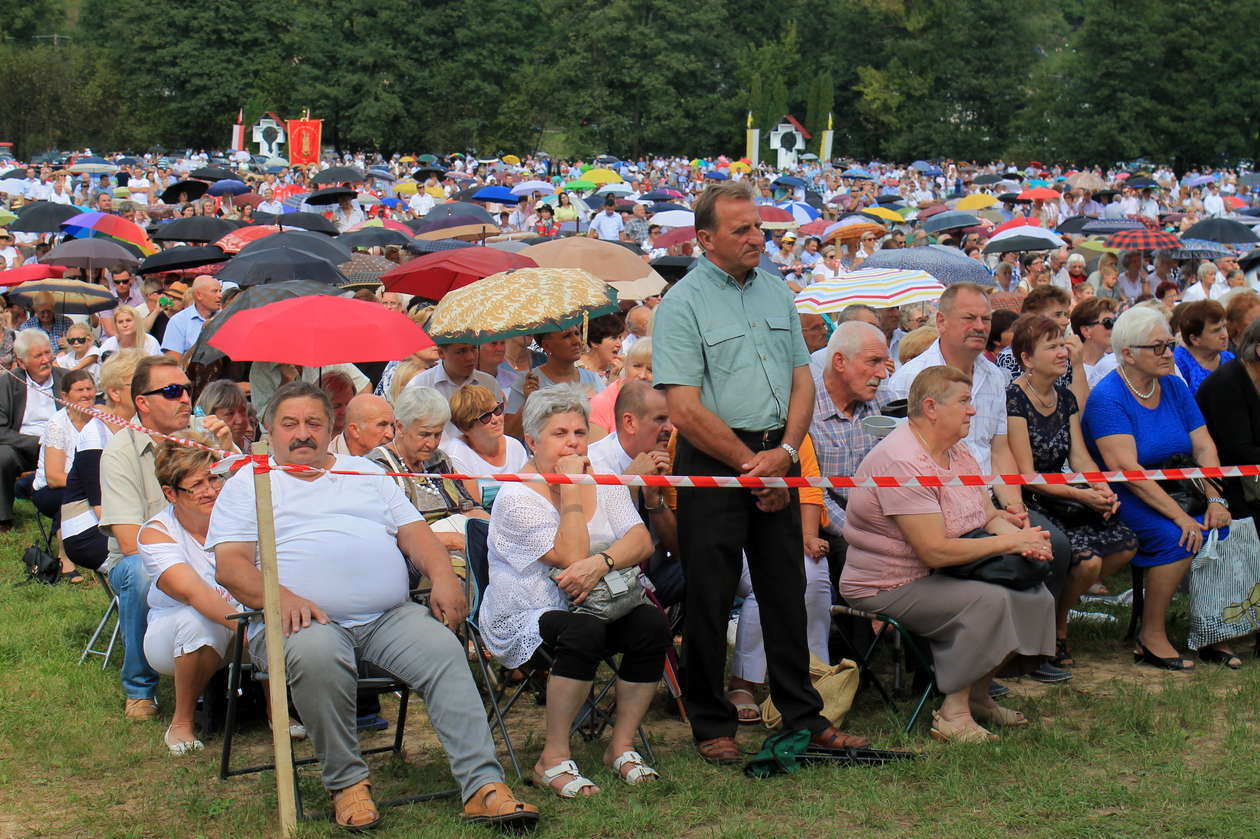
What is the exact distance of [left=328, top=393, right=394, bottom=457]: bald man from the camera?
570 centimetres

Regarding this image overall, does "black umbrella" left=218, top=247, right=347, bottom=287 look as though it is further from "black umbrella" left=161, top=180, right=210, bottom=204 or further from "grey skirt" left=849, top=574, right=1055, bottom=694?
"black umbrella" left=161, top=180, right=210, bottom=204

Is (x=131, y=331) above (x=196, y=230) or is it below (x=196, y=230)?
below

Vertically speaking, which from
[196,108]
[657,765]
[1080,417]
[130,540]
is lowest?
[657,765]

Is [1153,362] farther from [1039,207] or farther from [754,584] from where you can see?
[1039,207]

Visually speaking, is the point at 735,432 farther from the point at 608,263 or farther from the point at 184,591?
the point at 608,263

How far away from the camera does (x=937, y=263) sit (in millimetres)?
10727

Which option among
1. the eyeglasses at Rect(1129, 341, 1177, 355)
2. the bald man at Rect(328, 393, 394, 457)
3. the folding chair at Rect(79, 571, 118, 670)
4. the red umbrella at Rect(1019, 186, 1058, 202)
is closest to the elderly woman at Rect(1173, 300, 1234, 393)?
the eyeglasses at Rect(1129, 341, 1177, 355)

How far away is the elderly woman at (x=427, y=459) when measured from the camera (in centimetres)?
564

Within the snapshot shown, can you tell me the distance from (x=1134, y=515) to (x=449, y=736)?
11.0 feet

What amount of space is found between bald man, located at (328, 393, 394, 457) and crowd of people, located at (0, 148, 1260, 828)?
0.01 m

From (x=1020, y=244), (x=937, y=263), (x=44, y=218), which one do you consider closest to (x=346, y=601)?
(x=937, y=263)

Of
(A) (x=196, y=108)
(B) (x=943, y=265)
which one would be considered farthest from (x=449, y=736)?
(A) (x=196, y=108)

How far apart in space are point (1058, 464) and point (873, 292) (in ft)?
8.82

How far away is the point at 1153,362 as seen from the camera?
19.9ft
